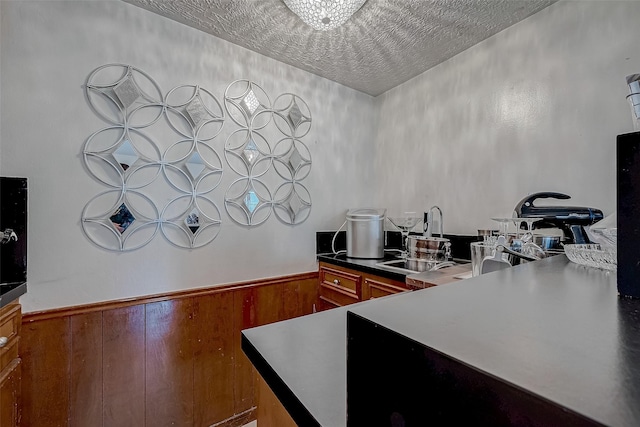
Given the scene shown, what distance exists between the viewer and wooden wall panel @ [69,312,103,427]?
124cm

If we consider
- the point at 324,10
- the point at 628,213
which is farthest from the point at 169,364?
the point at 324,10

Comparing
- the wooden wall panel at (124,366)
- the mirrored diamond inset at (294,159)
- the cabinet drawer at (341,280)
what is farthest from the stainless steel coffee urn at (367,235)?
the wooden wall panel at (124,366)

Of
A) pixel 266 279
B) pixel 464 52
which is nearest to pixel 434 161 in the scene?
pixel 464 52

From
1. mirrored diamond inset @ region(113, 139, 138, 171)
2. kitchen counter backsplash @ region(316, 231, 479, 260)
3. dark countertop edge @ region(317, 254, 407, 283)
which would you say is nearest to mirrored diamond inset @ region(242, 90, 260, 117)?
mirrored diamond inset @ region(113, 139, 138, 171)

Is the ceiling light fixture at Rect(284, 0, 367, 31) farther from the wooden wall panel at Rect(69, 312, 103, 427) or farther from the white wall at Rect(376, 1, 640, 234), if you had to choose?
the wooden wall panel at Rect(69, 312, 103, 427)

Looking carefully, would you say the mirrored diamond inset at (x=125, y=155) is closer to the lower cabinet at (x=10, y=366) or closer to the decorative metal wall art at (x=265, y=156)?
the decorative metal wall art at (x=265, y=156)

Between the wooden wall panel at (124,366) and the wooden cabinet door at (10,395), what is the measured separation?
27cm

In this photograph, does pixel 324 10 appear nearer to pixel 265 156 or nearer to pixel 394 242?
pixel 265 156

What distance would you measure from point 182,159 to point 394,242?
5.43 feet

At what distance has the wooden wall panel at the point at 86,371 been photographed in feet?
4.07

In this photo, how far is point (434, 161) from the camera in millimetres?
1958

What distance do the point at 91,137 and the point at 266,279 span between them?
116 cm

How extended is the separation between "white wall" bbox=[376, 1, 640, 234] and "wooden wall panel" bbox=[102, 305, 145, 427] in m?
1.87

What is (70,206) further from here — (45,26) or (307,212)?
(307,212)
